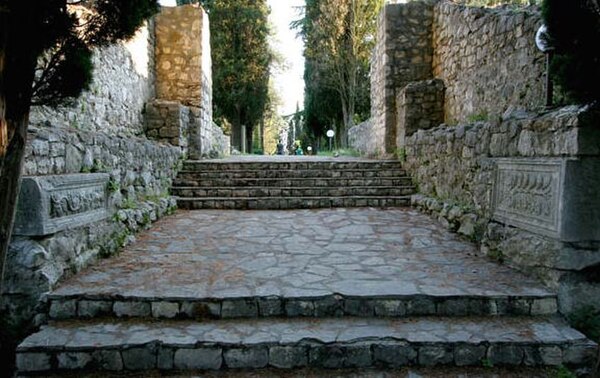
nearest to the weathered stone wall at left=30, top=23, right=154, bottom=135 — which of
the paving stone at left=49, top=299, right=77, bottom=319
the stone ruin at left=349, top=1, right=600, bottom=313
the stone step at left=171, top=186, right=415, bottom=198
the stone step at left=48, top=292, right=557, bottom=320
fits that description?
the stone step at left=171, top=186, right=415, bottom=198

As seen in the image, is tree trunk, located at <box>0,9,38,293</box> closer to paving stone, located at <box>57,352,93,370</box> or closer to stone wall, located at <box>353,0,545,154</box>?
paving stone, located at <box>57,352,93,370</box>

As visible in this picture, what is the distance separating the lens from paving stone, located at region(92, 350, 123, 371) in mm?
2379

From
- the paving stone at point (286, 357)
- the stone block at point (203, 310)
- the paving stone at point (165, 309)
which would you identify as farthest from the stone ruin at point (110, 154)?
the paving stone at point (286, 357)

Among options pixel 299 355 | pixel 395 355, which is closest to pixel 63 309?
pixel 299 355

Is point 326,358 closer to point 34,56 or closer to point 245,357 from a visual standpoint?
point 245,357

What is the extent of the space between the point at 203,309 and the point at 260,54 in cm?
1714

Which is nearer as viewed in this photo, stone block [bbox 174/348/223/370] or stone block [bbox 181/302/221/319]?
stone block [bbox 174/348/223/370]

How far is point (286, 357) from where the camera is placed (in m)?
2.41

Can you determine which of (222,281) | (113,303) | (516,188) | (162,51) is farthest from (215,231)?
(162,51)

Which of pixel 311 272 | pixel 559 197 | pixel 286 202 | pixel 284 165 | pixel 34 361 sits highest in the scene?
pixel 284 165

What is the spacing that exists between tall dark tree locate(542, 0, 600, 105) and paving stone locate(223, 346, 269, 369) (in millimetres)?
2371

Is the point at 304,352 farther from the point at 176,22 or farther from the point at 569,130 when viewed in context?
the point at 176,22

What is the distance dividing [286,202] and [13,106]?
4972 mm

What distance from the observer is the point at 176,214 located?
237 inches
